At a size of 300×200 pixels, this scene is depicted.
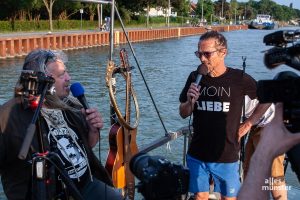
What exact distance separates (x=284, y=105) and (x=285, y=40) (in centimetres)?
36

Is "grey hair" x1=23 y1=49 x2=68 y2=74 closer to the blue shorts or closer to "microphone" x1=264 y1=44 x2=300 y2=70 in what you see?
the blue shorts

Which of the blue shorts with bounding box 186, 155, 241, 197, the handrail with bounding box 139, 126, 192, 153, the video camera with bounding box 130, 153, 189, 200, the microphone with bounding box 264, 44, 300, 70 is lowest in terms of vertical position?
the blue shorts with bounding box 186, 155, 241, 197

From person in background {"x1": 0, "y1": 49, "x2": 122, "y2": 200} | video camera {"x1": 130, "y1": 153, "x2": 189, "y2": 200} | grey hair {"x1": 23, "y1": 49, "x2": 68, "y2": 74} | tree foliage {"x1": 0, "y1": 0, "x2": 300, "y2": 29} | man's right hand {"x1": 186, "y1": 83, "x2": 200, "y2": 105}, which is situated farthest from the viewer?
tree foliage {"x1": 0, "y1": 0, "x2": 300, "y2": 29}

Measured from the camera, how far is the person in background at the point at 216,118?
367 cm

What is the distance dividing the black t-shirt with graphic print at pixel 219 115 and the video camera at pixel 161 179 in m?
1.76

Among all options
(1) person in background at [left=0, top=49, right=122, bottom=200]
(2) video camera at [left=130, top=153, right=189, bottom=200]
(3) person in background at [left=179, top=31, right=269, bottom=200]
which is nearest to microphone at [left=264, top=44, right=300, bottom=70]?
(2) video camera at [left=130, top=153, right=189, bottom=200]

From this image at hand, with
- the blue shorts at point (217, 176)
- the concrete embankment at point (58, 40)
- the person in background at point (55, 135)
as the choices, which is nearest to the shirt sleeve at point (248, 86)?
the blue shorts at point (217, 176)

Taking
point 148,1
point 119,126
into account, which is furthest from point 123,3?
point 119,126

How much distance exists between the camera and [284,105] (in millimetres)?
1650

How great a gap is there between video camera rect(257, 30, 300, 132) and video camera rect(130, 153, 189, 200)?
0.44 meters

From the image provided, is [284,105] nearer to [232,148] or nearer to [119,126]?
[232,148]

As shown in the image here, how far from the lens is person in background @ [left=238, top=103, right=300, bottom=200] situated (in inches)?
63.7

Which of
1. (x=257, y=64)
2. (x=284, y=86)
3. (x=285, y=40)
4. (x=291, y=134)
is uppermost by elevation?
(x=285, y=40)

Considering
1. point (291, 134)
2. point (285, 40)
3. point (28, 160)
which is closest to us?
point (291, 134)
